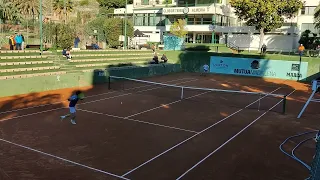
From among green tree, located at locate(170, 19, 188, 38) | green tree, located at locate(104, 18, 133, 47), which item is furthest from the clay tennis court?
green tree, located at locate(170, 19, 188, 38)

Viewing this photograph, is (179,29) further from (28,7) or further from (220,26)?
(28,7)

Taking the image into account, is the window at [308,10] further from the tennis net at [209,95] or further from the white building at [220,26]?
the tennis net at [209,95]

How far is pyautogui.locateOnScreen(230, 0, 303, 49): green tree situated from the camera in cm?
4878

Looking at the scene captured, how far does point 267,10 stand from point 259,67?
17.6 metres

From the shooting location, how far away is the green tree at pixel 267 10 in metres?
48.8

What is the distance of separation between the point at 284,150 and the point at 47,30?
36.1 metres

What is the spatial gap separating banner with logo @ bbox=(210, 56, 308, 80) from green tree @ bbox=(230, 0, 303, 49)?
1574cm

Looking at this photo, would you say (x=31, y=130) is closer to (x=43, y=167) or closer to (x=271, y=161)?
(x=43, y=167)

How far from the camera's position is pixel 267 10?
4888 cm

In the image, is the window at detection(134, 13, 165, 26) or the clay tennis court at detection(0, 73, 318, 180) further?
the window at detection(134, 13, 165, 26)

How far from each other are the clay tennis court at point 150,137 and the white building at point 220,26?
128 feet

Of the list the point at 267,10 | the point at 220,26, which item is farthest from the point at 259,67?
the point at 220,26

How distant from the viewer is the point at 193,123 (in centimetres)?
1495

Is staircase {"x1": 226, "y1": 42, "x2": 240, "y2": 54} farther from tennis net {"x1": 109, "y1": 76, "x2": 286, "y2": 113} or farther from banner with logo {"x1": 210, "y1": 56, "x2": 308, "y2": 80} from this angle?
tennis net {"x1": 109, "y1": 76, "x2": 286, "y2": 113}
